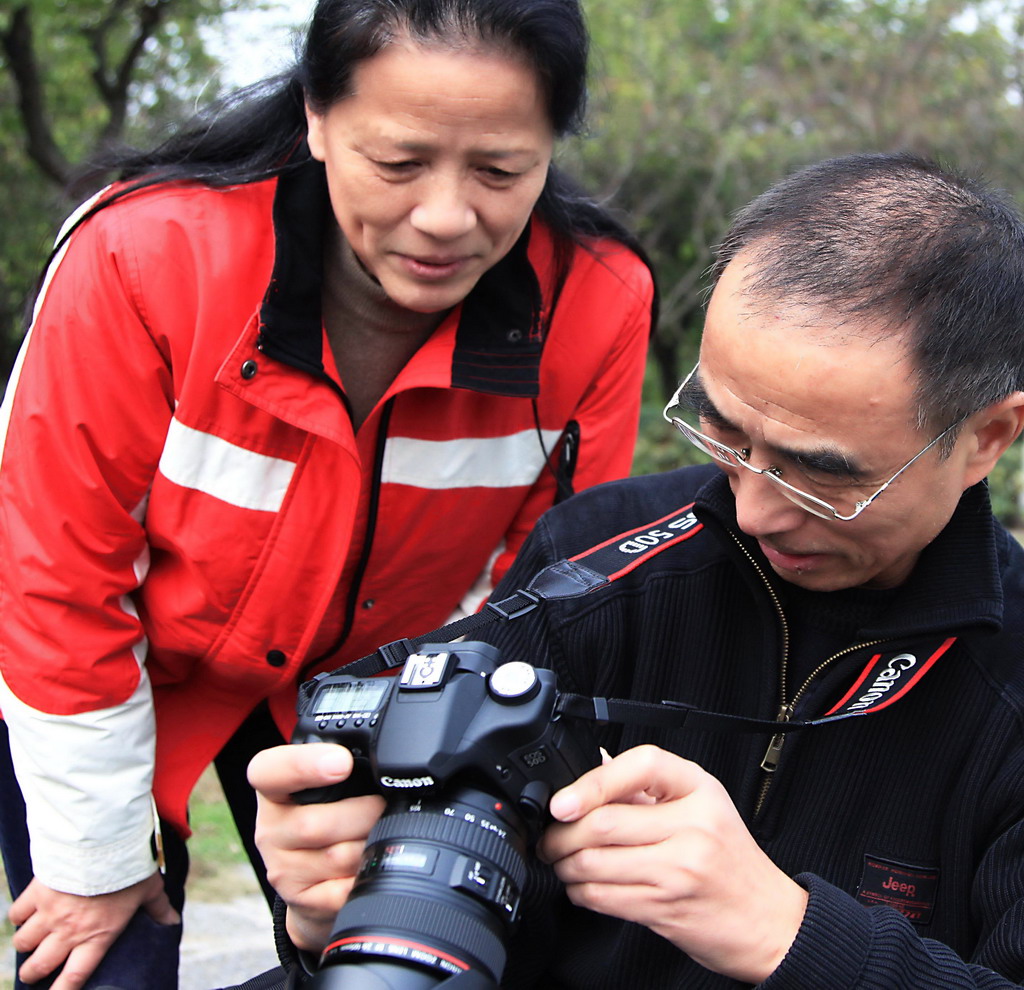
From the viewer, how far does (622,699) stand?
5.90ft

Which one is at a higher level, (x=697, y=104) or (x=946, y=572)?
(x=946, y=572)

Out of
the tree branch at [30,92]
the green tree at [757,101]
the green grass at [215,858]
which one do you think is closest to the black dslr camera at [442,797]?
the green grass at [215,858]

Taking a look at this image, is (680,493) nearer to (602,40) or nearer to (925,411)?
(925,411)

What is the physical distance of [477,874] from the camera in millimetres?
1407

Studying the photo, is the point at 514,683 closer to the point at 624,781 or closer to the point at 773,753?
the point at 624,781

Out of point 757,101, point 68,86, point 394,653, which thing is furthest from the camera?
point 757,101

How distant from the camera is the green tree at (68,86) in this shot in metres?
6.67

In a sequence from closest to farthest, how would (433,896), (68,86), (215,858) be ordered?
(433,896), (215,858), (68,86)

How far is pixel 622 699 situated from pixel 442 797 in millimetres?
404

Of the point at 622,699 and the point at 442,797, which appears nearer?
the point at 442,797

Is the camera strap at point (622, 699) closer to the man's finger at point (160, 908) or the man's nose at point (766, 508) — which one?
the man's nose at point (766, 508)

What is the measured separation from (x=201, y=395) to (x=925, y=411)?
1.12 m

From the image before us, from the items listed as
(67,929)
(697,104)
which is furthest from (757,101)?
(67,929)

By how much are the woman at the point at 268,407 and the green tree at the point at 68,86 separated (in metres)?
4.32
